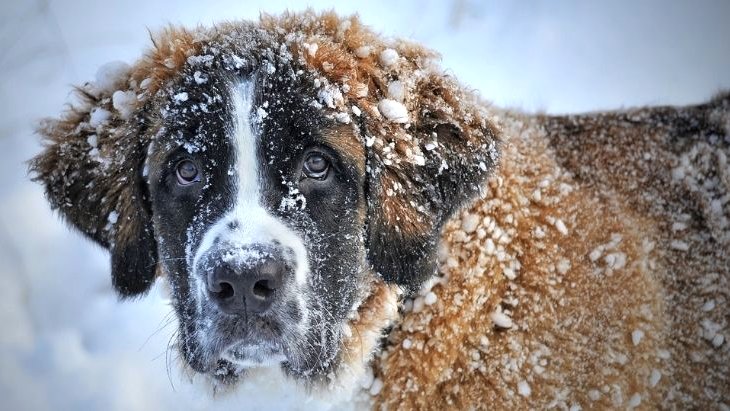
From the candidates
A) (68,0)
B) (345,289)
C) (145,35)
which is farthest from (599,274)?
(68,0)

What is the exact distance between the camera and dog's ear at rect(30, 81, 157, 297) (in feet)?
8.20

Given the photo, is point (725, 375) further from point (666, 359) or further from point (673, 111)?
point (673, 111)

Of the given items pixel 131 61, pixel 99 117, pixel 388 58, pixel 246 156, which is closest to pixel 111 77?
pixel 99 117

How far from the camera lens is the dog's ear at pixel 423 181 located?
2.40 metres

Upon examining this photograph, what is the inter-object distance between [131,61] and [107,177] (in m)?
2.12

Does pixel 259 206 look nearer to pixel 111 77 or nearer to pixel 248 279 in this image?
pixel 248 279

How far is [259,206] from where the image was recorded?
85.5 inches

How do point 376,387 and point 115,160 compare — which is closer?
point 115,160

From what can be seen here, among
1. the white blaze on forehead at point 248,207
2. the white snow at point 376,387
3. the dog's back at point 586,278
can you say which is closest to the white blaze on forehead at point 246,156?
the white blaze on forehead at point 248,207

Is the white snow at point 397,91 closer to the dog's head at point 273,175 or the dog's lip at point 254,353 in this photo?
the dog's head at point 273,175

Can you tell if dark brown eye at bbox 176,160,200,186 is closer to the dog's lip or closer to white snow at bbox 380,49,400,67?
the dog's lip

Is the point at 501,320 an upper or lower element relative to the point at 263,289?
upper

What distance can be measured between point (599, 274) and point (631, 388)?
513mm

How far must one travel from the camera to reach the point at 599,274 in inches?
105
